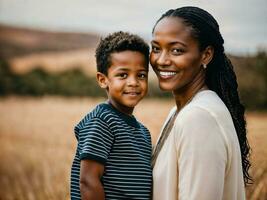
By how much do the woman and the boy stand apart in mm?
82

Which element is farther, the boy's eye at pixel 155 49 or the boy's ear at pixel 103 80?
the boy's ear at pixel 103 80

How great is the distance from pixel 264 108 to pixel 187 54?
15.4 ft

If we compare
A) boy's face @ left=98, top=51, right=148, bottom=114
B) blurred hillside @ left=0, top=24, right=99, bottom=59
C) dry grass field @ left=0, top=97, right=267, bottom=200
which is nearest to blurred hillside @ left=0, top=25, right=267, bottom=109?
blurred hillside @ left=0, top=24, right=99, bottom=59

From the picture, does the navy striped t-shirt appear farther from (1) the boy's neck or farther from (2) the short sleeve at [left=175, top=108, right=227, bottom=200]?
(2) the short sleeve at [left=175, top=108, right=227, bottom=200]

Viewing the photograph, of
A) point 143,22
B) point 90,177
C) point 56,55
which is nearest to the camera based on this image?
point 90,177

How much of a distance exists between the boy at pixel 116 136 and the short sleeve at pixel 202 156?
29cm

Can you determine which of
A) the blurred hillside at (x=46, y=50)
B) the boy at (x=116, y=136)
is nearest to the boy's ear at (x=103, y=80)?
the boy at (x=116, y=136)

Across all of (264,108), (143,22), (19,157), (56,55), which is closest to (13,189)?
(19,157)

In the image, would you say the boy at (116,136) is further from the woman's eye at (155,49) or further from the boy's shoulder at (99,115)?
the woman's eye at (155,49)

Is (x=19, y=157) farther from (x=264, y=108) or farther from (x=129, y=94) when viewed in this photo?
(x=129, y=94)

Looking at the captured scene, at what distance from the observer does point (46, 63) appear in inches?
447

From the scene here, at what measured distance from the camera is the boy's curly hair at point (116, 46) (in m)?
2.40

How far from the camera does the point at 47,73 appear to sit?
36.6ft

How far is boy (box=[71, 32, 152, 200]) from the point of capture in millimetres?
2158
